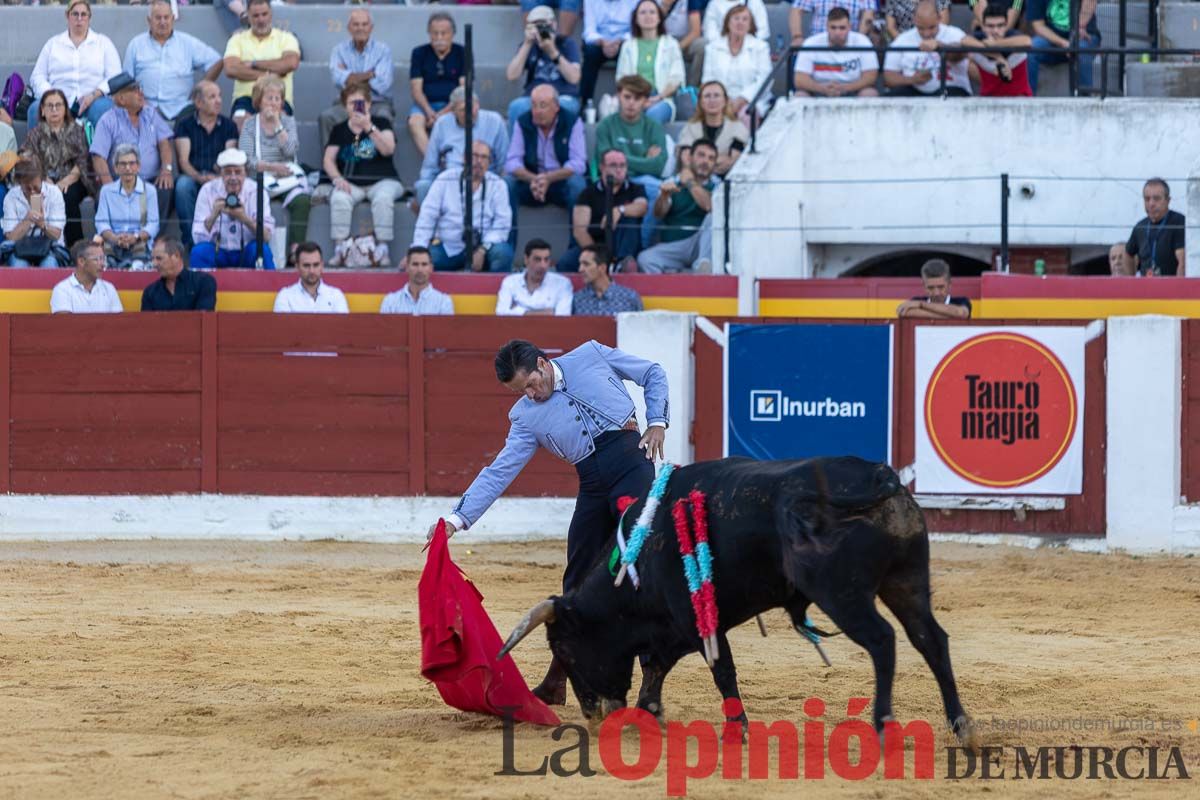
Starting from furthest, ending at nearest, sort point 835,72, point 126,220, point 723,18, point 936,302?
point 723,18
point 835,72
point 126,220
point 936,302

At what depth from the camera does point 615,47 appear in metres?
12.8

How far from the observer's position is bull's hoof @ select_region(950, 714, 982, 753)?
5137 millimetres

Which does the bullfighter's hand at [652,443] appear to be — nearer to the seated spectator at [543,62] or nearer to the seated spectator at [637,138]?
the seated spectator at [637,138]

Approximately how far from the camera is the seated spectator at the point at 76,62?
12.7m

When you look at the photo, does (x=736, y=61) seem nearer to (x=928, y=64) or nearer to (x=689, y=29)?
(x=689, y=29)

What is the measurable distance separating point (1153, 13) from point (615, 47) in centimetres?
415

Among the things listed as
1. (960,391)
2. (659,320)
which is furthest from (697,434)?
(960,391)

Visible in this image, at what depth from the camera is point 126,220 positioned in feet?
37.7

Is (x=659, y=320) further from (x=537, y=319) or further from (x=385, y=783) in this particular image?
(x=385, y=783)

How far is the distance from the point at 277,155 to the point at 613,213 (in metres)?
2.47

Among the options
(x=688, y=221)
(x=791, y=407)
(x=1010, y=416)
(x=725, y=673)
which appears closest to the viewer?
(x=725, y=673)

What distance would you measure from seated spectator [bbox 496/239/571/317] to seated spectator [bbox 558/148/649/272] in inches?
21.8

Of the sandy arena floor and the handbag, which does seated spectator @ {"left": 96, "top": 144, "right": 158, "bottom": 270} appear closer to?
the handbag

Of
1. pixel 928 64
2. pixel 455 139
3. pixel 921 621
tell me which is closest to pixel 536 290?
pixel 455 139
